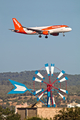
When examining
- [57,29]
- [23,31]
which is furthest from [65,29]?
[23,31]

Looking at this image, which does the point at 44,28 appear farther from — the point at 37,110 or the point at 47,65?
the point at 37,110

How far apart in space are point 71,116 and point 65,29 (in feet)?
129

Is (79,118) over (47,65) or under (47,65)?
under

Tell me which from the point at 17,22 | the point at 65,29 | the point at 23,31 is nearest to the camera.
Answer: the point at 65,29

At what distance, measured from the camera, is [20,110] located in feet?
239

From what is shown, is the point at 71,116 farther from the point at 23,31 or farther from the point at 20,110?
the point at 23,31

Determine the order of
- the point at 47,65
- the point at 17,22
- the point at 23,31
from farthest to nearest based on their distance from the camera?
the point at 17,22 → the point at 23,31 → the point at 47,65

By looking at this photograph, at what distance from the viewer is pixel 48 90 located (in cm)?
7394

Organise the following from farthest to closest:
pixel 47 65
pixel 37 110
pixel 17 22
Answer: pixel 17 22 → pixel 47 65 → pixel 37 110

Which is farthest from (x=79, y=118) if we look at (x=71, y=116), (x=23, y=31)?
(x=23, y=31)

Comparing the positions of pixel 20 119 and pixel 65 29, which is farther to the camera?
pixel 65 29

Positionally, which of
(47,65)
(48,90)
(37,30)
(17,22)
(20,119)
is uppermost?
(17,22)

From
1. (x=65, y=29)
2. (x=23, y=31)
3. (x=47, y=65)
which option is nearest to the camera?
(x=47, y=65)

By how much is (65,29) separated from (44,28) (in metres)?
6.71
